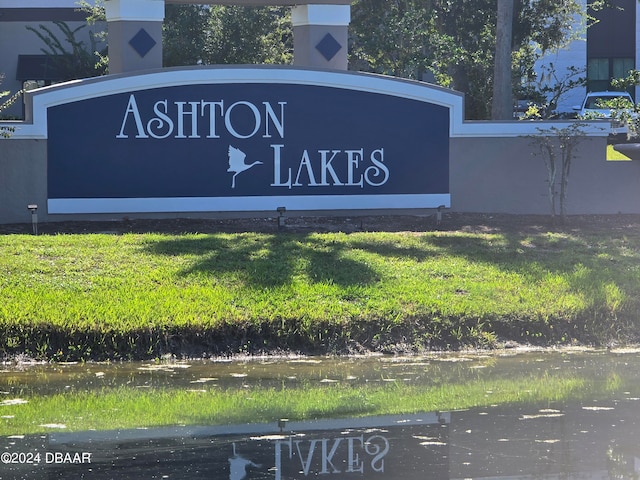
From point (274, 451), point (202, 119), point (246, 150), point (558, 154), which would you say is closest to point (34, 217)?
point (202, 119)

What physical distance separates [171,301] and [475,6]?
16.9 metres

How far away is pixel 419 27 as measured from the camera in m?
24.9

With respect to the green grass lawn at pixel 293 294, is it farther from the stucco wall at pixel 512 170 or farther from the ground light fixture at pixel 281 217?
the stucco wall at pixel 512 170

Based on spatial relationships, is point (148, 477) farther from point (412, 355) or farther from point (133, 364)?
point (412, 355)

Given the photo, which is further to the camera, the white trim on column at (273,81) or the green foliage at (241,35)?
the green foliage at (241,35)

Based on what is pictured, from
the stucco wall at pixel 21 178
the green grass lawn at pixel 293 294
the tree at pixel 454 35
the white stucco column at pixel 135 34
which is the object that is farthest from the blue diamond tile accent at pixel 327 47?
the tree at pixel 454 35

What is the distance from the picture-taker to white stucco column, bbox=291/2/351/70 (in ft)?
56.3

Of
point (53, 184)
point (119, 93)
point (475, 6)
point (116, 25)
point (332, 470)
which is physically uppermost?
point (475, 6)

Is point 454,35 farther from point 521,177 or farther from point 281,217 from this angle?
point 281,217

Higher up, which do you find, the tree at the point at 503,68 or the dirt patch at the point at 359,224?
the tree at the point at 503,68

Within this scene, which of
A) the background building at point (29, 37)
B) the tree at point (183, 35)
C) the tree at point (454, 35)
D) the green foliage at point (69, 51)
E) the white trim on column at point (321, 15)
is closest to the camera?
the white trim on column at point (321, 15)

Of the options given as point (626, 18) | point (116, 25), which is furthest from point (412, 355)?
point (626, 18)

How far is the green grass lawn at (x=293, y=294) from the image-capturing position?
10.4m

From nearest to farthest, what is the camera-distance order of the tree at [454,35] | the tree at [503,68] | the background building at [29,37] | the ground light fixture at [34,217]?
the ground light fixture at [34,217] < the tree at [503,68] < the tree at [454,35] < the background building at [29,37]
